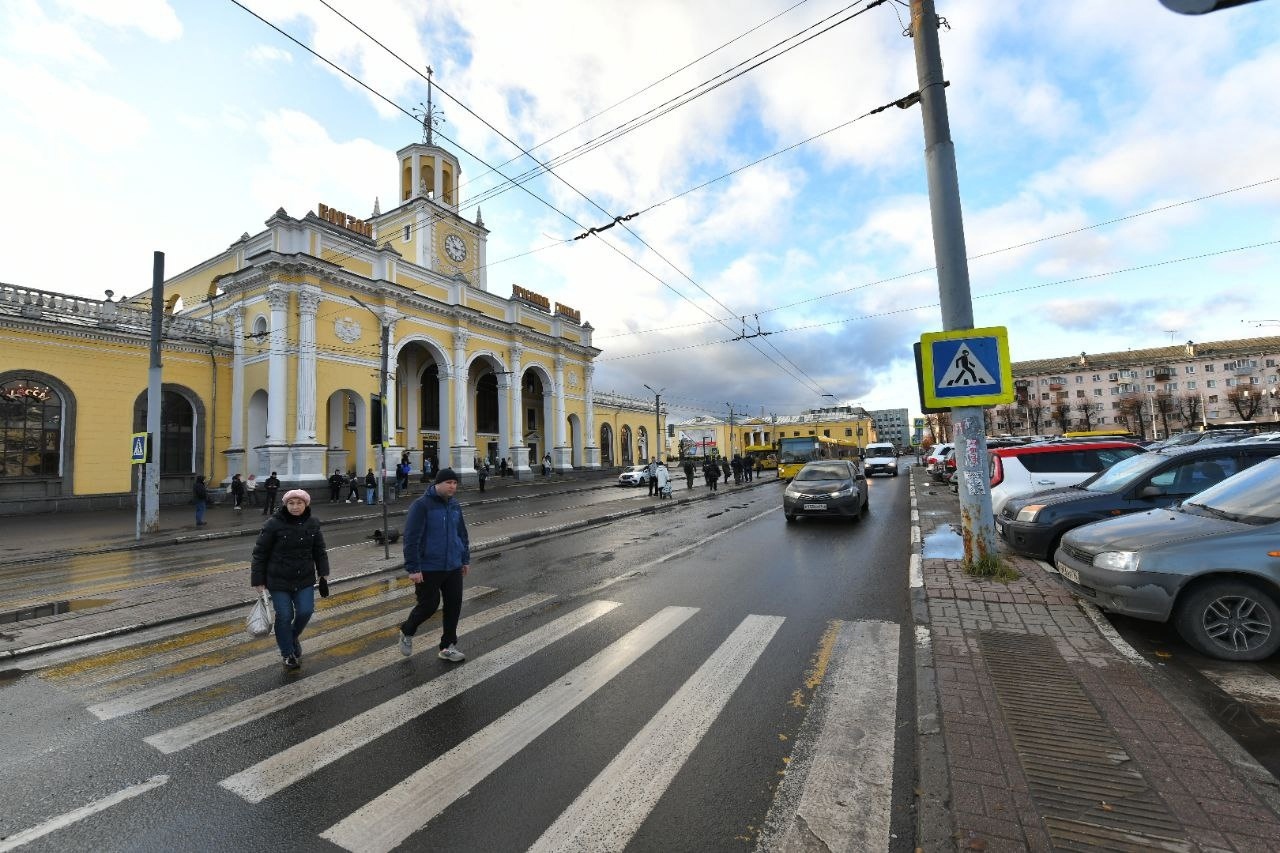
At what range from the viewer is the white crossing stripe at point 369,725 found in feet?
9.75

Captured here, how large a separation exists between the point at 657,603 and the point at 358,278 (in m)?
26.8

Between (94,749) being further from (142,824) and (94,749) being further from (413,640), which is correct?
(413,640)

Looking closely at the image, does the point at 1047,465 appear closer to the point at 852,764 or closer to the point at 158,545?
the point at 852,764

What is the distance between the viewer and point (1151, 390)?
261ft

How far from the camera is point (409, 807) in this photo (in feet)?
8.86

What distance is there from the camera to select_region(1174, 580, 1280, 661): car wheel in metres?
4.11

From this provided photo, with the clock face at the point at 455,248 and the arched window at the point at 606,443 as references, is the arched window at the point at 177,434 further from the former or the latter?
the arched window at the point at 606,443

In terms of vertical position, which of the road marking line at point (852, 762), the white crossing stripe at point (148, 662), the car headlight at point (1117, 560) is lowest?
the road marking line at point (852, 762)

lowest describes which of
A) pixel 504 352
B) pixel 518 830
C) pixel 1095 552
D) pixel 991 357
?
pixel 518 830

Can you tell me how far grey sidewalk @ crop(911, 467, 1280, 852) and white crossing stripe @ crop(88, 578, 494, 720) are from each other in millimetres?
4999

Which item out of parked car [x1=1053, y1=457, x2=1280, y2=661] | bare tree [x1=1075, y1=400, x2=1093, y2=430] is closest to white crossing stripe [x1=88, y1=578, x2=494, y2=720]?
parked car [x1=1053, y1=457, x2=1280, y2=661]

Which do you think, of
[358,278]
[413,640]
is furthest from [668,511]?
[358,278]

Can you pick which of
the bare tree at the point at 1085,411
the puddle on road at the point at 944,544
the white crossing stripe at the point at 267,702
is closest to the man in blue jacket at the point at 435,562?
the white crossing stripe at the point at 267,702

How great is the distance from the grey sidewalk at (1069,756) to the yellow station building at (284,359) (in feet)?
34.4
